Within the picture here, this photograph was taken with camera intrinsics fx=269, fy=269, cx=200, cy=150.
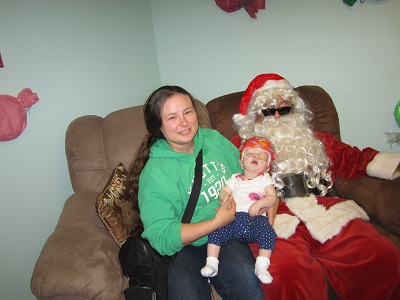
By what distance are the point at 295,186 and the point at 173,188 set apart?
0.85 m

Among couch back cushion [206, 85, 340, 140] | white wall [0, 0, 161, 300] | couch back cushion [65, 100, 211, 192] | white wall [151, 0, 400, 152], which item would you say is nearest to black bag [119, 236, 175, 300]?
couch back cushion [65, 100, 211, 192]

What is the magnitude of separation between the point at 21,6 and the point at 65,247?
163 centimetres

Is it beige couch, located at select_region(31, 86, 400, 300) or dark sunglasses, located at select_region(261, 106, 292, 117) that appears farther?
dark sunglasses, located at select_region(261, 106, 292, 117)

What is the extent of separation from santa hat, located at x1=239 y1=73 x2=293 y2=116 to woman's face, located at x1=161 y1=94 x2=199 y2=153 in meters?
0.77

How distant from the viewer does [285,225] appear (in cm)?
152

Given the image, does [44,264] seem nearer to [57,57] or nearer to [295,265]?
[295,265]

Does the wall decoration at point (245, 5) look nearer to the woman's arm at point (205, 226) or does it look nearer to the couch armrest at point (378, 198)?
the couch armrest at point (378, 198)

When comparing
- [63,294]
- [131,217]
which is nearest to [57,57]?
[131,217]

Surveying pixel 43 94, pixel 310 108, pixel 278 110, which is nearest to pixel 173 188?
pixel 278 110

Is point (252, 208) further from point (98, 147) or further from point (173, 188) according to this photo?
point (98, 147)

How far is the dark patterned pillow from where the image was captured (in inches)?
59.1

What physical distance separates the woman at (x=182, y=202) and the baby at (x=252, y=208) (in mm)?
66

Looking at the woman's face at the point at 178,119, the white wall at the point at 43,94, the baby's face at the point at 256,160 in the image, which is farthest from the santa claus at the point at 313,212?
the white wall at the point at 43,94

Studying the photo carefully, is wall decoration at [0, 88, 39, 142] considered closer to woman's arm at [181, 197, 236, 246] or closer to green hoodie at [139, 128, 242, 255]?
green hoodie at [139, 128, 242, 255]
